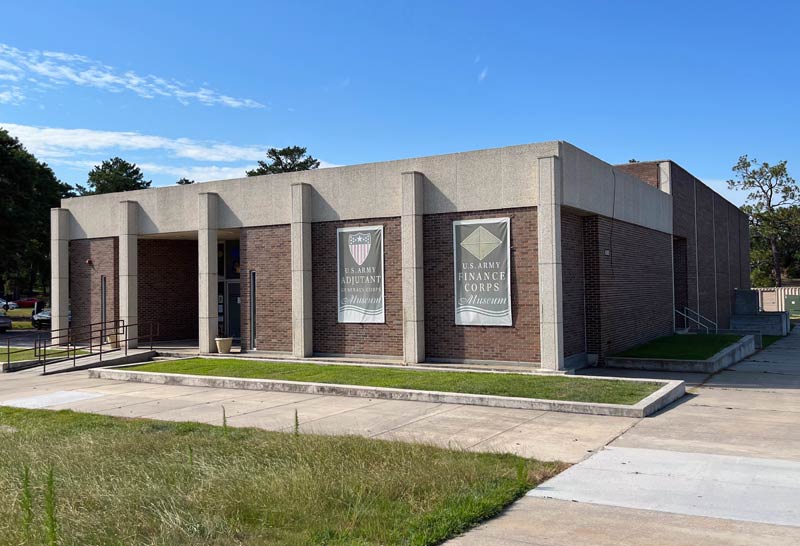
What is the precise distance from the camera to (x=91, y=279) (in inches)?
1014

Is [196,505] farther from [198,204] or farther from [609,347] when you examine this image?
[198,204]

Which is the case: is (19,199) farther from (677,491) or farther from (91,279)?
(677,491)

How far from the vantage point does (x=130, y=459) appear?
8273mm

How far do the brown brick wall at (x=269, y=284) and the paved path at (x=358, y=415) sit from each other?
4988 millimetres

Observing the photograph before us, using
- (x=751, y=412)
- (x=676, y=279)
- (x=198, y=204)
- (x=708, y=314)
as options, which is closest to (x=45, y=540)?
(x=751, y=412)

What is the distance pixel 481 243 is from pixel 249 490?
1225cm

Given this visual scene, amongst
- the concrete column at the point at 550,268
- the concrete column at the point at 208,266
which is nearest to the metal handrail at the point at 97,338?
the concrete column at the point at 208,266

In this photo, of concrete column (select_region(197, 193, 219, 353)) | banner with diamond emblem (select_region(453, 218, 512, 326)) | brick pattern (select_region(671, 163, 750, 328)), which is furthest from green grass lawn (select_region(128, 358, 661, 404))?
brick pattern (select_region(671, 163, 750, 328))

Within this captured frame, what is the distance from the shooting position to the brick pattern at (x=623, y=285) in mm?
19250

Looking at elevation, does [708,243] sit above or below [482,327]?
above

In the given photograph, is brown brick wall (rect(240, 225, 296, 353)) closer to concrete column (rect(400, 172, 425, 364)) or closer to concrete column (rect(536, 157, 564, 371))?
concrete column (rect(400, 172, 425, 364))

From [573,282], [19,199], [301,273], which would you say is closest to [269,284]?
[301,273]

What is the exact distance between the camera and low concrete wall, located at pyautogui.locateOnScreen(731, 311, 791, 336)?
3403 centimetres

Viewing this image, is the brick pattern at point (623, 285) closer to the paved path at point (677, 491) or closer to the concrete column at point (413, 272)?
the concrete column at point (413, 272)
